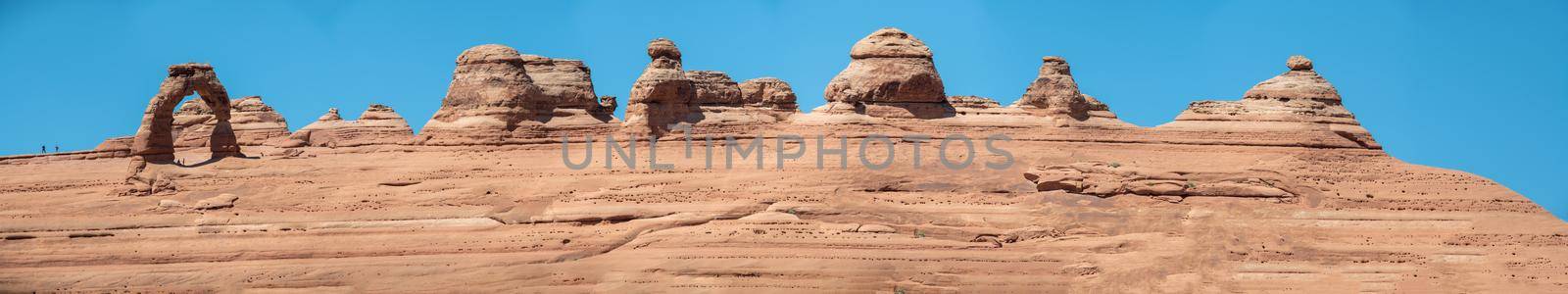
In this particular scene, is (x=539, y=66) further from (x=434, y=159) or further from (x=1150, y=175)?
(x=1150, y=175)

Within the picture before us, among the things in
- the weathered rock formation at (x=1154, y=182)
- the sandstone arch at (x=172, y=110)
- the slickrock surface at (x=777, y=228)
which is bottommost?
the slickrock surface at (x=777, y=228)

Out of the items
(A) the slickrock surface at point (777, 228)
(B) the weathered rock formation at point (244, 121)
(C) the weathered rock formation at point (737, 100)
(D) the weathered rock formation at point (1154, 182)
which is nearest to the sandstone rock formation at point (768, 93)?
(C) the weathered rock formation at point (737, 100)

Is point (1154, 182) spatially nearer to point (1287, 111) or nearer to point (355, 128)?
point (1287, 111)

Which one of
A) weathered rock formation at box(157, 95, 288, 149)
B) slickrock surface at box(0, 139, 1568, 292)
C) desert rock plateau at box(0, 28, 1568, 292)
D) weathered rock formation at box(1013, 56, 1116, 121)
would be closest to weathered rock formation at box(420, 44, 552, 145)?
desert rock plateau at box(0, 28, 1568, 292)

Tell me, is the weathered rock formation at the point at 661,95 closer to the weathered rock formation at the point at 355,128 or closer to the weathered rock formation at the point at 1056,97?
the weathered rock formation at the point at 1056,97

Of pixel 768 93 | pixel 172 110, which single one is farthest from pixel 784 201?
pixel 172 110

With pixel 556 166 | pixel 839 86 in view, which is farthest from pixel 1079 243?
pixel 556 166

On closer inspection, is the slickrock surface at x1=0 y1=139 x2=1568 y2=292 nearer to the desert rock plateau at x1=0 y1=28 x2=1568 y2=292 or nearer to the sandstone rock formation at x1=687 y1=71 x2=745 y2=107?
the desert rock plateau at x1=0 y1=28 x2=1568 y2=292
